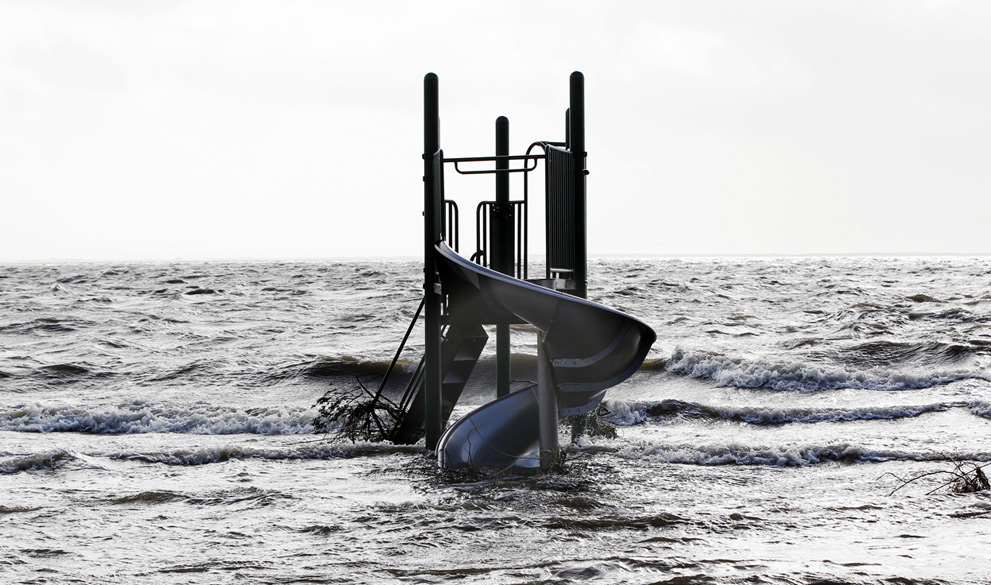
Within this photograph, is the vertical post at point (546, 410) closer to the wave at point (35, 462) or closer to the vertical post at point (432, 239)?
the vertical post at point (432, 239)

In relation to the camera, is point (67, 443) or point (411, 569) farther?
point (67, 443)

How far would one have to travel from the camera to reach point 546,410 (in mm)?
8086

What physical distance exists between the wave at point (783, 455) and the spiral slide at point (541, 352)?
1.48 metres

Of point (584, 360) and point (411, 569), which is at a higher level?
point (584, 360)

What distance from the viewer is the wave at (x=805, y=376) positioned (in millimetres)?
14438

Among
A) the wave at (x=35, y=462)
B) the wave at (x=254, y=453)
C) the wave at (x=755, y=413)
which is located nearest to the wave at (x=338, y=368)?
the wave at (x=755, y=413)

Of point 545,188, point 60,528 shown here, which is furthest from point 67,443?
point 545,188

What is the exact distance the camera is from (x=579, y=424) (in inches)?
392

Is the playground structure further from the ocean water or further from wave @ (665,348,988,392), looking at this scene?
wave @ (665,348,988,392)

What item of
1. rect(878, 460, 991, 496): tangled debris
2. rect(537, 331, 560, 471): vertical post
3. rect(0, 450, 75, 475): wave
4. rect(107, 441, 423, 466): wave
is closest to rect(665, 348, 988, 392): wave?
rect(878, 460, 991, 496): tangled debris

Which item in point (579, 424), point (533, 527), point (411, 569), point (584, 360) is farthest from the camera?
point (579, 424)

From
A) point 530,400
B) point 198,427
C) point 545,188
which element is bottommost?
point 198,427

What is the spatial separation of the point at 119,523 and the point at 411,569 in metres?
2.76

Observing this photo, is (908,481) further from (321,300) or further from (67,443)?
(321,300)
